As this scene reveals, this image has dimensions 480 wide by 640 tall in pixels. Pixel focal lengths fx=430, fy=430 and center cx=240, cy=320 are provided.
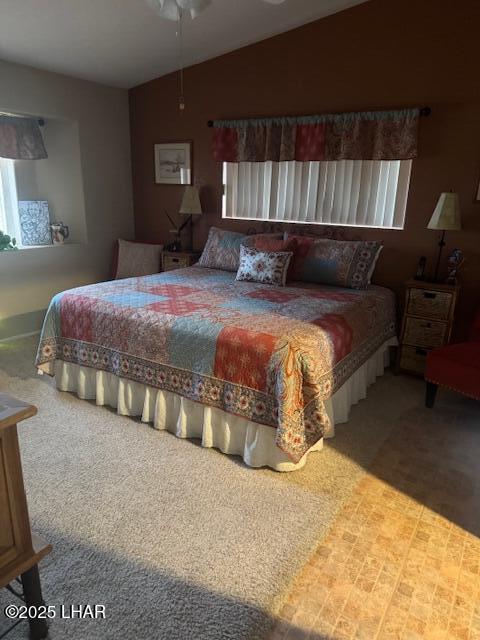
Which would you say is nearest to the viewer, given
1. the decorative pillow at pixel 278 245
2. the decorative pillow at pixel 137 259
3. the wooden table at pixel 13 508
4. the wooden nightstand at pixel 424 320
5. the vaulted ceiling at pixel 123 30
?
the wooden table at pixel 13 508

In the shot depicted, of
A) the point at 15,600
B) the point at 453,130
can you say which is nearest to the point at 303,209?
the point at 453,130

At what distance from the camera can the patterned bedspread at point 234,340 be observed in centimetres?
210

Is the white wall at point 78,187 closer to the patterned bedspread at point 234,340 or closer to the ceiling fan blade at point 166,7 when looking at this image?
the patterned bedspread at point 234,340

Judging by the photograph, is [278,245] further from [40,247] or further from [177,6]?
[40,247]

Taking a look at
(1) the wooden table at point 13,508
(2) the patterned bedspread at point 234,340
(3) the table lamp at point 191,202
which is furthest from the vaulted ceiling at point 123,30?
(1) the wooden table at point 13,508

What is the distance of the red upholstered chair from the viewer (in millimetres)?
2572

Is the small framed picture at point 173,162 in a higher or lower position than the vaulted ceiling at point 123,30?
lower

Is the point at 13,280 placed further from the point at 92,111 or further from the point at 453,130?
the point at 453,130

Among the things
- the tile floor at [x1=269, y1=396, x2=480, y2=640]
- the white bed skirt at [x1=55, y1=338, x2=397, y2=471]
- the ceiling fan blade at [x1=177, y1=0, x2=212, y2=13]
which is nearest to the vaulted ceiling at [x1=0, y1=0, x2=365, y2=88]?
the ceiling fan blade at [x1=177, y1=0, x2=212, y2=13]

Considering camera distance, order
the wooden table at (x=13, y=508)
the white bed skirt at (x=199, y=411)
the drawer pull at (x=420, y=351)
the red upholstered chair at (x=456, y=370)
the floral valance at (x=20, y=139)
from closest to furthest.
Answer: the wooden table at (x=13, y=508)
the white bed skirt at (x=199, y=411)
the red upholstered chair at (x=456, y=370)
the drawer pull at (x=420, y=351)
the floral valance at (x=20, y=139)

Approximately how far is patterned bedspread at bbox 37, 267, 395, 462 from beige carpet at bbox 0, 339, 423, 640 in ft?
0.97

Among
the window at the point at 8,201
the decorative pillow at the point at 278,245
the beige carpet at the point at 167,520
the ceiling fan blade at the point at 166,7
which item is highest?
the ceiling fan blade at the point at 166,7

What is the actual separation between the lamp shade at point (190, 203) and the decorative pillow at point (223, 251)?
1.22 ft

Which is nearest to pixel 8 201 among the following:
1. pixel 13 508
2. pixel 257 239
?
pixel 257 239
